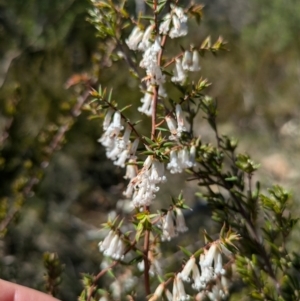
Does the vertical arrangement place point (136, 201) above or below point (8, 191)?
above

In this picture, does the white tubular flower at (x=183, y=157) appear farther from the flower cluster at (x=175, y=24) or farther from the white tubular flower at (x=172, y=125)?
the flower cluster at (x=175, y=24)

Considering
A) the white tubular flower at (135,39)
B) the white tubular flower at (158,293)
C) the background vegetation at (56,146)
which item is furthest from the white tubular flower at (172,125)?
the background vegetation at (56,146)

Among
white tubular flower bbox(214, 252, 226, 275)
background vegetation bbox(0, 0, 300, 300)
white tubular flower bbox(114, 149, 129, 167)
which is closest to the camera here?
white tubular flower bbox(214, 252, 226, 275)

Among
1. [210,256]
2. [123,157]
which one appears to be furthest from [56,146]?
[210,256]

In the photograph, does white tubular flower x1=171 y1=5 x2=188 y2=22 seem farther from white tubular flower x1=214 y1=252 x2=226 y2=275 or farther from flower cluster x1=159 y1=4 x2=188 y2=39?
white tubular flower x1=214 y1=252 x2=226 y2=275

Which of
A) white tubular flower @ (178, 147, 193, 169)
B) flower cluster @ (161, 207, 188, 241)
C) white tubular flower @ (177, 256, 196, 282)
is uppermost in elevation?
white tubular flower @ (178, 147, 193, 169)

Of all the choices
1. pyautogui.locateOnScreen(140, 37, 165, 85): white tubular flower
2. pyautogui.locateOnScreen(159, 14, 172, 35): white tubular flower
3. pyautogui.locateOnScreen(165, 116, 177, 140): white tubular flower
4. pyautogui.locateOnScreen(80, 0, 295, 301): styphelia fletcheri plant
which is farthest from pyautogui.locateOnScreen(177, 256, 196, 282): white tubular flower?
pyautogui.locateOnScreen(159, 14, 172, 35): white tubular flower

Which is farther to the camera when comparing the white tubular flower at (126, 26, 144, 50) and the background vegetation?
the background vegetation

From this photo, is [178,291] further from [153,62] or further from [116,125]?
[153,62]

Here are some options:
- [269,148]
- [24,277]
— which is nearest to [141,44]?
[24,277]

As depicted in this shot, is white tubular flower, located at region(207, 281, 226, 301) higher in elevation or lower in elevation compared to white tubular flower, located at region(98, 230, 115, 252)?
lower

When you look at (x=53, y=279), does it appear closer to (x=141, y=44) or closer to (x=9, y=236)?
(x=141, y=44)
